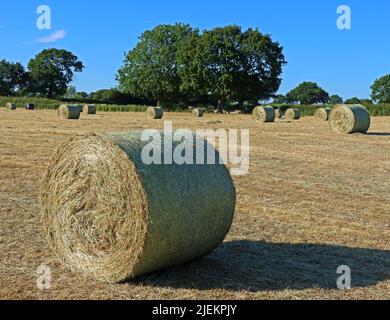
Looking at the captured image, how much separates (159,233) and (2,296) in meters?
1.61

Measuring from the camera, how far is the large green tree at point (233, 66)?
64.3 m

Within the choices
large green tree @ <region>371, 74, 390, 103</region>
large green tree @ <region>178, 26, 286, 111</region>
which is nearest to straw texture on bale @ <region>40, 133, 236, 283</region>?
large green tree @ <region>178, 26, 286, 111</region>

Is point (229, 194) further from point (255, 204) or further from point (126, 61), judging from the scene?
point (126, 61)

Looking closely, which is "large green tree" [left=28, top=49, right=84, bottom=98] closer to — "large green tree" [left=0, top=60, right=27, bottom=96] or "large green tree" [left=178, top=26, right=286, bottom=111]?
"large green tree" [left=0, top=60, right=27, bottom=96]

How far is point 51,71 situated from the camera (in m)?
104

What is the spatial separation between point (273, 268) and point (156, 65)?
73.3 metres

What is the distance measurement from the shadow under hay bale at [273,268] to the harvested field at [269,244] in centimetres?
1

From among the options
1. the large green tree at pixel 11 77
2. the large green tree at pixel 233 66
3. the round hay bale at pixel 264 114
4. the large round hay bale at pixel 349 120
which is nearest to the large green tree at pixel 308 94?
the large green tree at pixel 11 77

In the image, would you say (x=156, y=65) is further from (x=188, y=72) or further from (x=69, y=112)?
(x=69, y=112)

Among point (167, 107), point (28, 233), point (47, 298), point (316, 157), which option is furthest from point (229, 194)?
point (167, 107)

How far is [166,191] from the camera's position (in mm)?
5594

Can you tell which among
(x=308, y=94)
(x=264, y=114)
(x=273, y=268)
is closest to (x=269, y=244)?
(x=273, y=268)

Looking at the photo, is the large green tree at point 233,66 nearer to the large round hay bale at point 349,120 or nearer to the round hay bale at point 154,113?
the round hay bale at point 154,113

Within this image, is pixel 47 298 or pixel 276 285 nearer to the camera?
pixel 47 298
